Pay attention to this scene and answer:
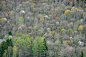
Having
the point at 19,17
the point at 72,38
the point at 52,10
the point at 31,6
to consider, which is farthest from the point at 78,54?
the point at 31,6

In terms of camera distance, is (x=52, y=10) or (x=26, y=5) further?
(x=26, y=5)

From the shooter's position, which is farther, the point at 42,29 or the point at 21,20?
the point at 21,20

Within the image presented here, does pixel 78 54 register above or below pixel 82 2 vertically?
below

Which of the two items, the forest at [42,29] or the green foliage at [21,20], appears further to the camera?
the green foliage at [21,20]

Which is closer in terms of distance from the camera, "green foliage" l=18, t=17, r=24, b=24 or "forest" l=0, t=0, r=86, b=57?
"forest" l=0, t=0, r=86, b=57

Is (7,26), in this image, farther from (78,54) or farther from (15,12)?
(78,54)

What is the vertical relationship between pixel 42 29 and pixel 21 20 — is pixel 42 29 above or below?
below

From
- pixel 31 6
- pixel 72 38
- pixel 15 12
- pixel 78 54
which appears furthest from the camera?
pixel 31 6

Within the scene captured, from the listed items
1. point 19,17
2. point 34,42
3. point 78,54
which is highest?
point 19,17
